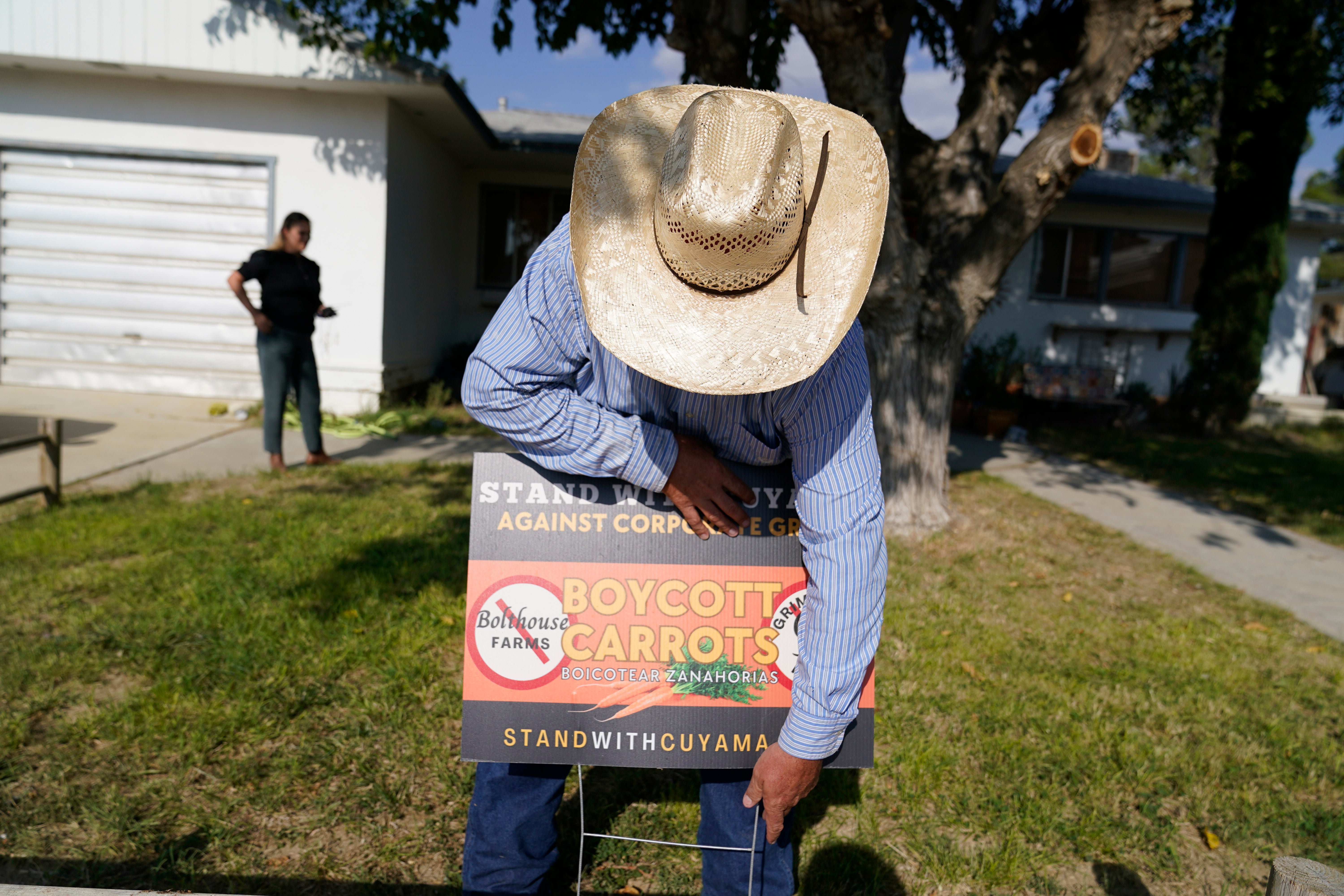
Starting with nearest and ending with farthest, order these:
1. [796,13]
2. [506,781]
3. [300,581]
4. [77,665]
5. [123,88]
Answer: [506,781] < [77,665] < [300,581] < [796,13] < [123,88]

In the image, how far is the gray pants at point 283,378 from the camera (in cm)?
636

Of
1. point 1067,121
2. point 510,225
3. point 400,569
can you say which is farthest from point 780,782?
point 510,225

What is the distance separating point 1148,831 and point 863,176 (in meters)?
2.62

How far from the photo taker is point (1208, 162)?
4638 cm

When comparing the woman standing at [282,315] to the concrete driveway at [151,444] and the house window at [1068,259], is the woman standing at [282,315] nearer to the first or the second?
the concrete driveway at [151,444]

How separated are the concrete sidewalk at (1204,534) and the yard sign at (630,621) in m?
4.60

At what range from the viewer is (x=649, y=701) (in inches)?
77.0

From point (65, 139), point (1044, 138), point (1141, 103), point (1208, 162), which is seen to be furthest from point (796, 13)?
point (1208, 162)

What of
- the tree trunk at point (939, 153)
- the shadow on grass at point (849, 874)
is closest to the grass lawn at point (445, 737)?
the shadow on grass at point (849, 874)

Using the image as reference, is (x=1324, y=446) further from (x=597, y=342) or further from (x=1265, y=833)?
(x=597, y=342)

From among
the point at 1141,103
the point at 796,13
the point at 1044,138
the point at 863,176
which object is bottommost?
the point at 863,176

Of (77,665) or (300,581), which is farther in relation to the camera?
(300,581)

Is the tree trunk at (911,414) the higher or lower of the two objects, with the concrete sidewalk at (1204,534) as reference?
higher

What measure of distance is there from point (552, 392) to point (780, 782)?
995mm
